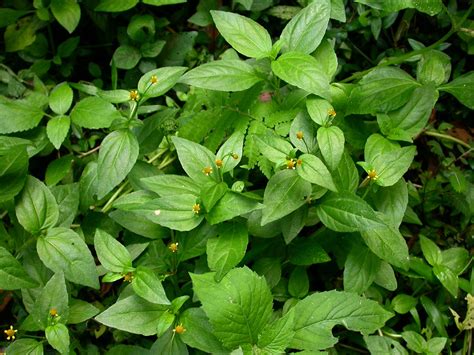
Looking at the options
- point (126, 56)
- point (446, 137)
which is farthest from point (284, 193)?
point (126, 56)

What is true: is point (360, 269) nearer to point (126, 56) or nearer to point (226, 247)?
point (226, 247)

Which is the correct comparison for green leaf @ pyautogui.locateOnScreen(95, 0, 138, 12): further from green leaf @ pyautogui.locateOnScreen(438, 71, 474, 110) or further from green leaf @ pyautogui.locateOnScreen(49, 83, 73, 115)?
green leaf @ pyautogui.locateOnScreen(438, 71, 474, 110)

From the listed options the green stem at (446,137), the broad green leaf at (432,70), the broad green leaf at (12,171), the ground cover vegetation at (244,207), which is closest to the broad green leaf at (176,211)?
the ground cover vegetation at (244,207)

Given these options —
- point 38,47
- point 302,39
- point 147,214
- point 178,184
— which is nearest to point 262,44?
point 302,39

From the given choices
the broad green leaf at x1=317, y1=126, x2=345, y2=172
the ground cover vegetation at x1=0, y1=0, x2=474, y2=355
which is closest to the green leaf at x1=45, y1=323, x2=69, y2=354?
the ground cover vegetation at x1=0, y1=0, x2=474, y2=355

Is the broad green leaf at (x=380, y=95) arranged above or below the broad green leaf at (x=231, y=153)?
above

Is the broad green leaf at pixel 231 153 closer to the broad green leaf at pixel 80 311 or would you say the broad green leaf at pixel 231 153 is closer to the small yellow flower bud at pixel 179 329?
the small yellow flower bud at pixel 179 329
